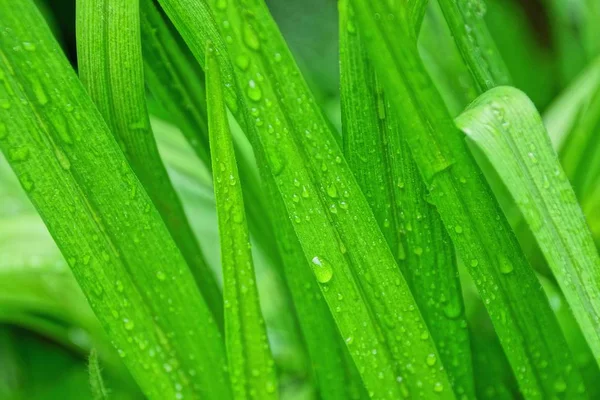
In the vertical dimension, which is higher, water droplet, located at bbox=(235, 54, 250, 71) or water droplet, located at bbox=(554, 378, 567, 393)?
water droplet, located at bbox=(235, 54, 250, 71)

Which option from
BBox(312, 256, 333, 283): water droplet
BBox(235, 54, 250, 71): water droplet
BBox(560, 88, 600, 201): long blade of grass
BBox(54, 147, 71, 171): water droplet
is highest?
BBox(54, 147, 71, 171): water droplet

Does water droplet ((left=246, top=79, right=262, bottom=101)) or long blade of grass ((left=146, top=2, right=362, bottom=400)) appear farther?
long blade of grass ((left=146, top=2, right=362, bottom=400))

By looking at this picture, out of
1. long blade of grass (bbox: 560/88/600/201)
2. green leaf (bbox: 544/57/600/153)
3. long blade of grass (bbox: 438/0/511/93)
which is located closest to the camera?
long blade of grass (bbox: 438/0/511/93)

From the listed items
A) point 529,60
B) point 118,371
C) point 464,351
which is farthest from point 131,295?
point 529,60

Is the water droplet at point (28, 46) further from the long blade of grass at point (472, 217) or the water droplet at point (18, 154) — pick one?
the long blade of grass at point (472, 217)

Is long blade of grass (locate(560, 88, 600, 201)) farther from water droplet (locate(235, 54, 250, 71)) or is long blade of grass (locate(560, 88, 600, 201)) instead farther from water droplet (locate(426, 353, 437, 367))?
water droplet (locate(235, 54, 250, 71))

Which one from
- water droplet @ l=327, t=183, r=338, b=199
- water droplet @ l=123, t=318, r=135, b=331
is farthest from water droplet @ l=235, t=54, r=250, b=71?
water droplet @ l=123, t=318, r=135, b=331

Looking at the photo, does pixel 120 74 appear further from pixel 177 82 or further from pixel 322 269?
pixel 322 269

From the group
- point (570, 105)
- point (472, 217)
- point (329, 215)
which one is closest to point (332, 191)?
point (329, 215)
